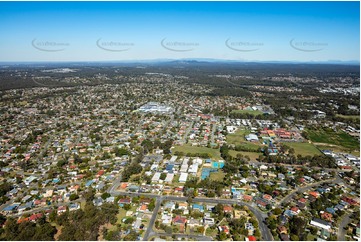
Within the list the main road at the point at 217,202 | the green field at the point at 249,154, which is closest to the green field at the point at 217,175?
the main road at the point at 217,202

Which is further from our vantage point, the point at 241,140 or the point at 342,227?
the point at 241,140

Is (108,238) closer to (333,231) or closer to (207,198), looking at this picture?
(207,198)

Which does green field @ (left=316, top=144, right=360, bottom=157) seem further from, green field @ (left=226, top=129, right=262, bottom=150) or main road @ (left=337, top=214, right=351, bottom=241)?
main road @ (left=337, top=214, right=351, bottom=241)

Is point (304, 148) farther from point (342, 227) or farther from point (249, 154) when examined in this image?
point (342, 227)

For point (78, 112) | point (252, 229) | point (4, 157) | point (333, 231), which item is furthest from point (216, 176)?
point (78, 112)

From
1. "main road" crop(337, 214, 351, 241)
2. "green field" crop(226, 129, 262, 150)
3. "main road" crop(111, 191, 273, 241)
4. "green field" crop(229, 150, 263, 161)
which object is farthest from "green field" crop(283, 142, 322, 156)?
"main road" crop(111, 191, 273, 241)

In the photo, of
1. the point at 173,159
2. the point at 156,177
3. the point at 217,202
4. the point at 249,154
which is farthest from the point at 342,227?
the point at 173,159

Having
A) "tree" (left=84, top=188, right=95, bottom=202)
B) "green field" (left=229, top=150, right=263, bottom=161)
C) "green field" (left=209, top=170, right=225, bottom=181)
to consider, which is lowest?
"green field" (left=229, top=150, right=263, bottom=161)
